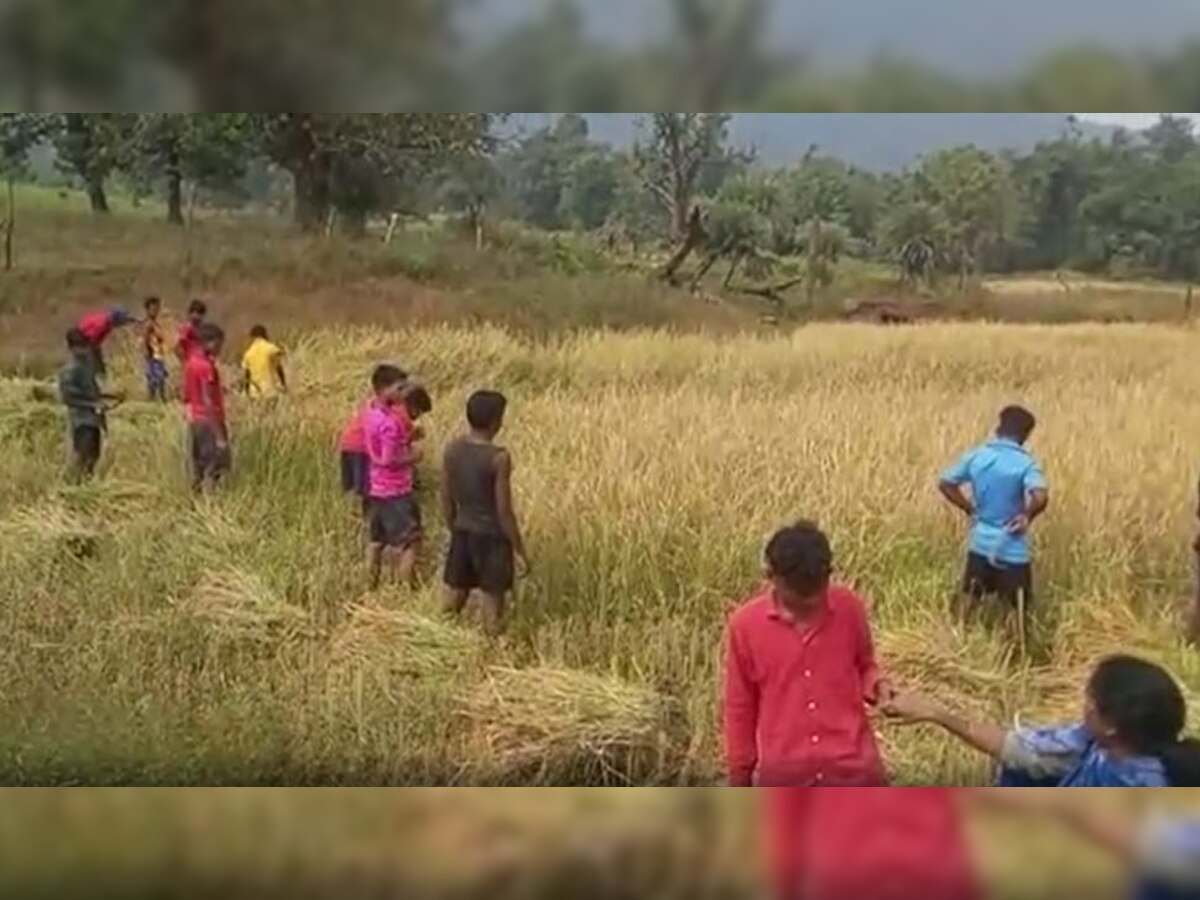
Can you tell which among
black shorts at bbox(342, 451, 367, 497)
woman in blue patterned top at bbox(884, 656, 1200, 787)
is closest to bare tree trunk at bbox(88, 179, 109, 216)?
black shorts at bbox(342, 451, 367, 497)

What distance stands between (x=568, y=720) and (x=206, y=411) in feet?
3.93

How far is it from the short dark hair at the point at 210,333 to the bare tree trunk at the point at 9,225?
508mm

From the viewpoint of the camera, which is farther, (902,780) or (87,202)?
(87,202)

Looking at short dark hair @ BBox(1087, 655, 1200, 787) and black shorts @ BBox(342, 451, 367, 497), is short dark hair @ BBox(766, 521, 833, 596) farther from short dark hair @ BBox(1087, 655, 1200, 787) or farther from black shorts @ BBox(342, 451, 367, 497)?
black shorts @ BBox(342, 451, 367, 497)

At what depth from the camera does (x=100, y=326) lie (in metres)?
4.46

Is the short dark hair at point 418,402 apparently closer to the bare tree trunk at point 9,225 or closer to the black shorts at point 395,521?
the black shorts at point 395,521

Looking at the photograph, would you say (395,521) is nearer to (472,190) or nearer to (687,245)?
(472,190)

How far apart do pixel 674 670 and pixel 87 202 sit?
1.85 m

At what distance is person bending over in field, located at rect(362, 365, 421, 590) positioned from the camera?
435cm

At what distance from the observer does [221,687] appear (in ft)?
14.1

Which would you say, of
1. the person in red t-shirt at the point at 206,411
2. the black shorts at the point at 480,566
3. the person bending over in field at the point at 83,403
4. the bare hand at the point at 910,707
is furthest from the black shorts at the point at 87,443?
the bare hand at the point at 910,707

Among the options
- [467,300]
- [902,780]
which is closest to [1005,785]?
[902,780]

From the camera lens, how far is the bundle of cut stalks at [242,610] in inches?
170

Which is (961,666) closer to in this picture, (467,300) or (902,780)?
(902,780)
